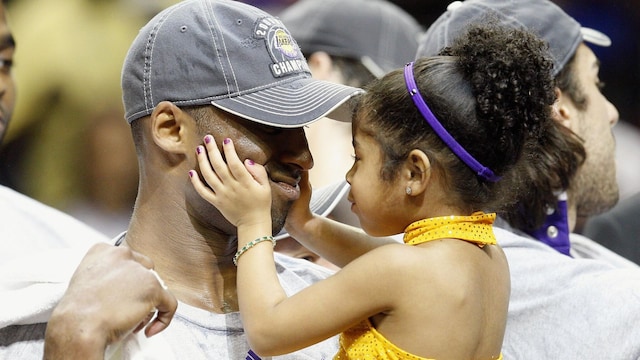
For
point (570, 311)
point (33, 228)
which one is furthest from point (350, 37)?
point (570, 311)

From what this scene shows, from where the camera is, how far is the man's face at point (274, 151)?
1998 millimetres

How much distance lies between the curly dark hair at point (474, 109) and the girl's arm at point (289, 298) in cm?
22

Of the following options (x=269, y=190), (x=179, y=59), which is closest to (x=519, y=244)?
(x=269, y=190)

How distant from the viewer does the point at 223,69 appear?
1.98m

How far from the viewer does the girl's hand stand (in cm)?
193

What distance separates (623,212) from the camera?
4.02 m

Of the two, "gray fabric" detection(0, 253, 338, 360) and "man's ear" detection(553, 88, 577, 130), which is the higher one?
"gray fabric" detection(0, 253, 338, 360)

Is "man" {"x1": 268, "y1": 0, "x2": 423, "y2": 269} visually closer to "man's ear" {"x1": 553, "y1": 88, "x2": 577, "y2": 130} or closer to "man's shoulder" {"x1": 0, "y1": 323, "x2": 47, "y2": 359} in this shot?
A: "man's ear" {"x1": 553, "y1": 88, "x2": 577, "y2": 130}

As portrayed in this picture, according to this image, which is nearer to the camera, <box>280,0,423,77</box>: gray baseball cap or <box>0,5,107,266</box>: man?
<box>0,5,107,266</box>: man

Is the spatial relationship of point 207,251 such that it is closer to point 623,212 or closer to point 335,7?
point 335,7

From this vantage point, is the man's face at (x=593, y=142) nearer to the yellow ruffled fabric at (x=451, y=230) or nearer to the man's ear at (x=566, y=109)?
the man's ear at (x=566, y=109)

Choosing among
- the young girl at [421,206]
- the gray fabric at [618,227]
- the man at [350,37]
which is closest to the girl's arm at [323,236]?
the young girl at [421,206]

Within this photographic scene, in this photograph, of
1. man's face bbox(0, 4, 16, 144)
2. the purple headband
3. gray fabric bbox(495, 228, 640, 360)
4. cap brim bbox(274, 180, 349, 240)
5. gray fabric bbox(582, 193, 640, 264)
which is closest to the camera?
the purple headband

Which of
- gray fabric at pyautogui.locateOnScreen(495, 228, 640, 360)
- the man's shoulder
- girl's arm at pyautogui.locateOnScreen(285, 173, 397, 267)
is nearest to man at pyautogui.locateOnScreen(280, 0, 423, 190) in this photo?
girl's arm at pyautogui.locateOnScreen(285, 173, 397, 267)
